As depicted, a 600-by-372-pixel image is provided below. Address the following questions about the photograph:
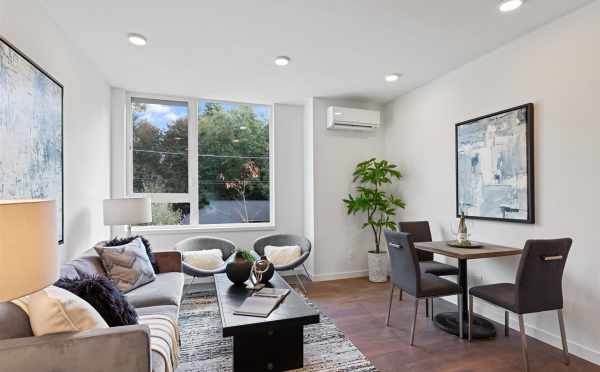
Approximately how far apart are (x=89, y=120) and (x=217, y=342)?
99.2 inches

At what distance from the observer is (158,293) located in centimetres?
239

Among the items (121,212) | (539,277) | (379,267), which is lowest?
(379,267)

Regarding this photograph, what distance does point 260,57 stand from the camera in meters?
3.04

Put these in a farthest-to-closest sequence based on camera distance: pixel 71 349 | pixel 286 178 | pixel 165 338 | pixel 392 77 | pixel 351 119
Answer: pixel 286 178 → pixel 351 119 → pixel 392 77 → pixel 165 338 → pixel 71 349

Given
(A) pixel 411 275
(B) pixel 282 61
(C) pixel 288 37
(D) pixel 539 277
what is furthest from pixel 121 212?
(D) pixel 539 277

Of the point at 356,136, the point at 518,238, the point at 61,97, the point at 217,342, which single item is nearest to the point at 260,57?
the point at 61,97

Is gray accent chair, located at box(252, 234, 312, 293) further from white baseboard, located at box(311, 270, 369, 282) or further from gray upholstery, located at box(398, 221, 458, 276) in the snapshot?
gray upholstery, located at box(398, 221, 458, 276)

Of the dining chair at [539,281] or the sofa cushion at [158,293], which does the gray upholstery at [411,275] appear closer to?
the dining chair at [539,281]

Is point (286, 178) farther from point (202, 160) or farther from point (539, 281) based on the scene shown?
point (539, 281)

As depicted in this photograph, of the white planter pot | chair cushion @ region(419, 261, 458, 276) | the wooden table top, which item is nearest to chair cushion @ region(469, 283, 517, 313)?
the wooden table top

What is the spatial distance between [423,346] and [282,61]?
9.52ft

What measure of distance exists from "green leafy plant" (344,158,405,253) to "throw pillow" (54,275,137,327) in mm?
3129

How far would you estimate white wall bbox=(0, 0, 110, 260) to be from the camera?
2.00 metres

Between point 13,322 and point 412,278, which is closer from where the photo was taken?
point 13,322
